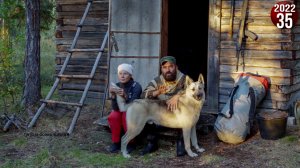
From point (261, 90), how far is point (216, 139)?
1.17 m

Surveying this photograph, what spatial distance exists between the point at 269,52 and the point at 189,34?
560 centimetres

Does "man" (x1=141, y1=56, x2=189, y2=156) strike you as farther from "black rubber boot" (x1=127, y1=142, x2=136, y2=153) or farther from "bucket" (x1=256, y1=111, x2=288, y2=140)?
"bucket" (x1=256, y1=111, x2=288, y2=140)

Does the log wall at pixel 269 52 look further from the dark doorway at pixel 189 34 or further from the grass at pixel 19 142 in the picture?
the dark doorway at pixel 189 34

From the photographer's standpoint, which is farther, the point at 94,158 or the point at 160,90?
the point at 160,90

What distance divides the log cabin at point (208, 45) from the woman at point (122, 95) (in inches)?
64.1

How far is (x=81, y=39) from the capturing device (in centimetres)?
985

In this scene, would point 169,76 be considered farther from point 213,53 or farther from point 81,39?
point 81,39

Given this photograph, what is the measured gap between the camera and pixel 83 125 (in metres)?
8.24

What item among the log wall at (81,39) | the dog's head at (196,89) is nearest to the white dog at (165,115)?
the dog's head at (196,89)

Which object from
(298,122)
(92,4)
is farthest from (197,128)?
(92,4)

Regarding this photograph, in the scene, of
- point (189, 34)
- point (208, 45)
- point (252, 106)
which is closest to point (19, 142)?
point (208, 45)

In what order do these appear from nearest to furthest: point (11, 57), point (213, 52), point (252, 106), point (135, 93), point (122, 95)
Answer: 1. point (122, 95)
2. point (135, 93)
3. point (252, 106)
4. point (213, 52)
5. point (11, 57)

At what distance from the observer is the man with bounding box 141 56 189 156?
6.59m

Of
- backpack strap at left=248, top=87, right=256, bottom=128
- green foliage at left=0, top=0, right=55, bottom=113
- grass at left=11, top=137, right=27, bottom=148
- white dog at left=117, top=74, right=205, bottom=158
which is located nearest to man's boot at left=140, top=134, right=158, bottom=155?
white dog at left=117, top=74, right=205, bottom=158
